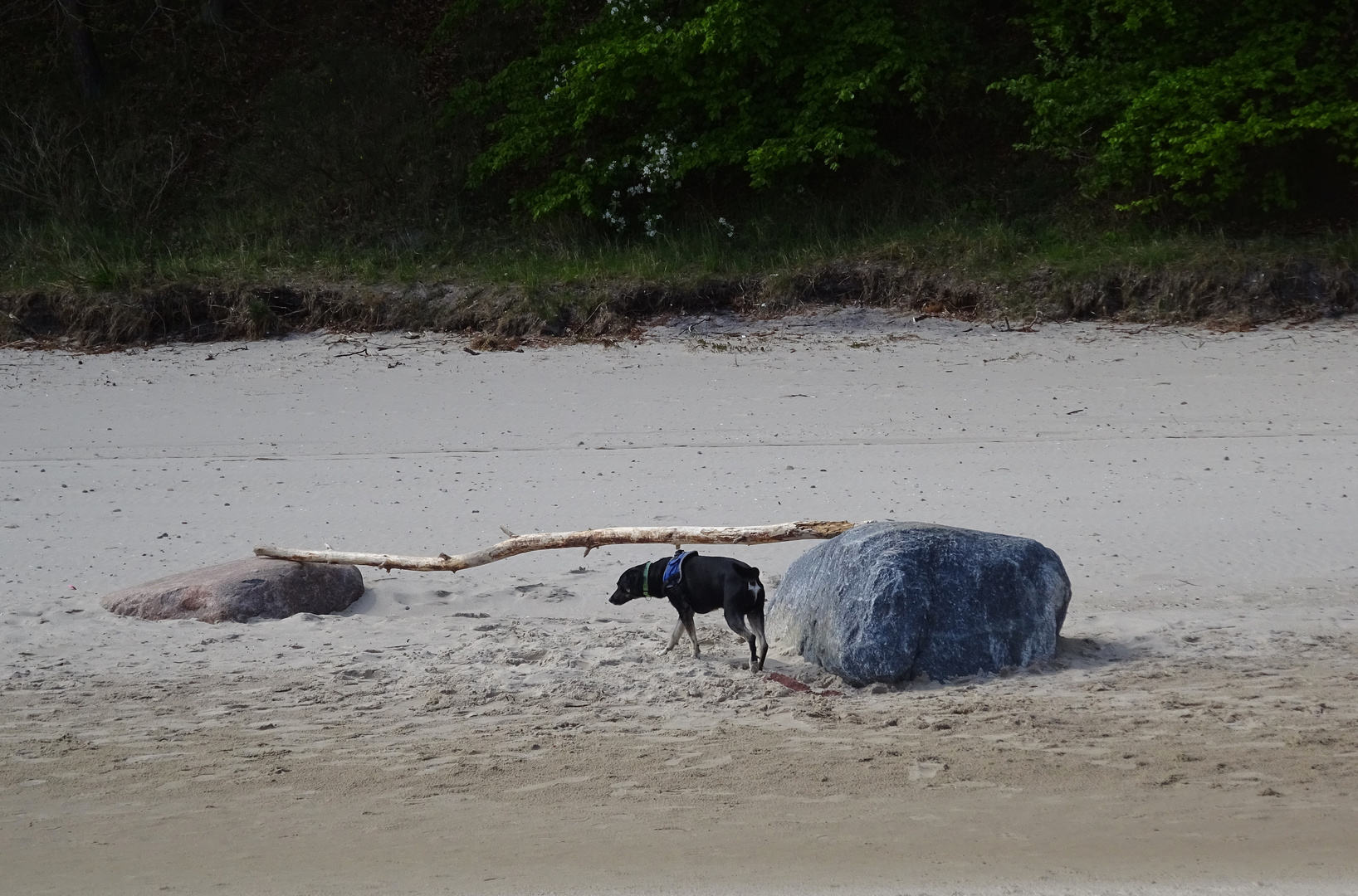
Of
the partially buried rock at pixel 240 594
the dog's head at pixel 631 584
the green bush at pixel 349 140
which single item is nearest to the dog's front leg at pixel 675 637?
the dog's head at pixel 631 584

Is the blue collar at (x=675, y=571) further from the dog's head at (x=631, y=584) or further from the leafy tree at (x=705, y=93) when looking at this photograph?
the leafy tree at (x=705, y=93)

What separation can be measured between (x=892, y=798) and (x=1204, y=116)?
10.7m

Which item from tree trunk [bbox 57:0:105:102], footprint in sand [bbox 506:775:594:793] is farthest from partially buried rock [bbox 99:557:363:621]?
tree trunk [bbox 57:0:105:102]

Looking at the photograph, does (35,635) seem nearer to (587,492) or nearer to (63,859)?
(63,859)

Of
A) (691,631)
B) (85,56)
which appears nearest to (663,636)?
(691,631)

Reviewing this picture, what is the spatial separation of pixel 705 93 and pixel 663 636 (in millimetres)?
9427

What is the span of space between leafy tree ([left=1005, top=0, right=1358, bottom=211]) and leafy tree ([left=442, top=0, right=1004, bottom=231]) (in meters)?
1.49

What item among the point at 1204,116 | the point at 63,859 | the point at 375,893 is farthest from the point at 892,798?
the point at 1204,116

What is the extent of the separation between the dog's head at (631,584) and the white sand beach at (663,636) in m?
0.31

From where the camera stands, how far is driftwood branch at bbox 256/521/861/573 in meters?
6.15

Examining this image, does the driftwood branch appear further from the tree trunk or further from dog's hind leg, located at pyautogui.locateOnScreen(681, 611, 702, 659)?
the tree trunk

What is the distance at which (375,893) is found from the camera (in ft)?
13.4

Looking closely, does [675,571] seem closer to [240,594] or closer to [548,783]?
[548,783]

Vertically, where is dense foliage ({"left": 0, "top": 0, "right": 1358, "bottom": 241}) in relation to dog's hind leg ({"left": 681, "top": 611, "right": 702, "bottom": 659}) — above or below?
above
